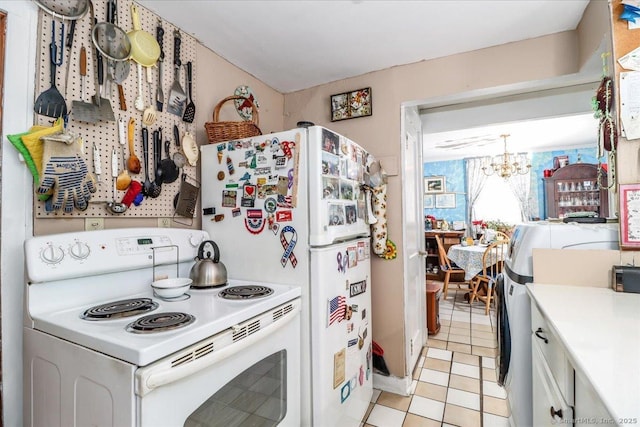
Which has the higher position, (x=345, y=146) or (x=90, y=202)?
(x=345, y=146)

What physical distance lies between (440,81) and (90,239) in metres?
2.21

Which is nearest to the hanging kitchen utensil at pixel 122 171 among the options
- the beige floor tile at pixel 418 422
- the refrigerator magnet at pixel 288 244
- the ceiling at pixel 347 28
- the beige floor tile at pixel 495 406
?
the ceiling at pixel 347 28

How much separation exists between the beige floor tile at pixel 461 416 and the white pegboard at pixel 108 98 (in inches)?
81.5

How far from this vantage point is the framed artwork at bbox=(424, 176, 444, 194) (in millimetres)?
6371

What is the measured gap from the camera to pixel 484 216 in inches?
241

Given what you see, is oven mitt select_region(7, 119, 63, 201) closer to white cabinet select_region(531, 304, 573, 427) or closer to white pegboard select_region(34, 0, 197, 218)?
white pegboard select_region(34, 0, 197, 218)

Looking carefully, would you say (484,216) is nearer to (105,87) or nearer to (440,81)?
(440,81)

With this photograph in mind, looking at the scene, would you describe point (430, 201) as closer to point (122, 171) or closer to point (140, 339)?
point (122, 171)

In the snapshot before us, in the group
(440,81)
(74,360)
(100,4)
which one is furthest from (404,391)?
(100,4)

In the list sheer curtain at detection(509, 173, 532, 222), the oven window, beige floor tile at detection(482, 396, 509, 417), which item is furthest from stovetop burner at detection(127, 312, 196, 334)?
sheer curtain at detection(509, 173, 532, 222)

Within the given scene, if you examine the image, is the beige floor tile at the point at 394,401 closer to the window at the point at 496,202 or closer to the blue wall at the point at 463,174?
the blue wall at the point at 463,174

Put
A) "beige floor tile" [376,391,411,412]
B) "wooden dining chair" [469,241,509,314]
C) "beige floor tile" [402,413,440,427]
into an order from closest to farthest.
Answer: "beige floor tile" [402,413,440,427] → "beige floor tile" [376,391,411,412] → "wooden dining chair" [469,241,509,314]

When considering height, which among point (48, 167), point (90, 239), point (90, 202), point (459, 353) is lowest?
point (459, 353)

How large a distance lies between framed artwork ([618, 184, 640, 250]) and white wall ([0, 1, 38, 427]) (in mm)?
2405
